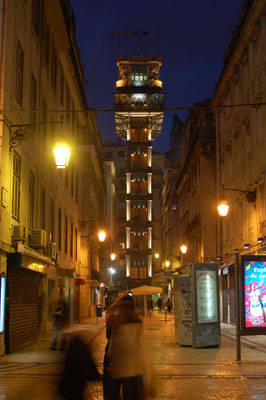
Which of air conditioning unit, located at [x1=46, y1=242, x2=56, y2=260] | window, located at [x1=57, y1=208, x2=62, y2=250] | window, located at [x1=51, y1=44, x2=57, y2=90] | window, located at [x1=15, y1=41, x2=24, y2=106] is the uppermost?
window, located at [x1=51, y1=44, x2=57, y2=90]

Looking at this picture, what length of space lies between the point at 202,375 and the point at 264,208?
14.2 metres

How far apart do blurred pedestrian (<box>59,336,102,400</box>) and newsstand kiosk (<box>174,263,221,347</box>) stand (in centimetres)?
1273

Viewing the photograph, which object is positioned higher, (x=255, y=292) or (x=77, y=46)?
(x=77, y=46)

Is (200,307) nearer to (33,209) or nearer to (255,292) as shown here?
(255,292)

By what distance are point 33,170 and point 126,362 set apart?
1568 centimetres

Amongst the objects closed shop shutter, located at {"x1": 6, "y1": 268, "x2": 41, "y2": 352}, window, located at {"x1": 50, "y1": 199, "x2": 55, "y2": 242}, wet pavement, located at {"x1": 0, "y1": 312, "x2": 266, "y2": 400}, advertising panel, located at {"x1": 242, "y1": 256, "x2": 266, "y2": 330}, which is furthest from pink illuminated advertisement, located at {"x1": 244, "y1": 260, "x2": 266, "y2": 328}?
window, located at {"x1": 50, "y1": 199, "x2": 55, "y2": 242}

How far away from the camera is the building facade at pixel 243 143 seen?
2647cm

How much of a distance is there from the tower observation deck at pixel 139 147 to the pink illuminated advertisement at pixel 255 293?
3104 inches

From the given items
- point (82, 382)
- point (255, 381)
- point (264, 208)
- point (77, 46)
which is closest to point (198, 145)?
point (77, 46)

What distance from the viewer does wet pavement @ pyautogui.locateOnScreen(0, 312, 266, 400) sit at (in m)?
10.5

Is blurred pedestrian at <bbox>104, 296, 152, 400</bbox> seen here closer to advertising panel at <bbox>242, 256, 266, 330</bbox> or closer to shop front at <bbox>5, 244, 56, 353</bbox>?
advertising panel at <bbox>242, 256, 266, 330</bbox>

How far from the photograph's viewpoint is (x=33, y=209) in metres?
21.4

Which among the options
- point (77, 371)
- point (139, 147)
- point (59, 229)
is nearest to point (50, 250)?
point (59, 229)

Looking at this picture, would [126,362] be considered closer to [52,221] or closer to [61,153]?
[61,153]
